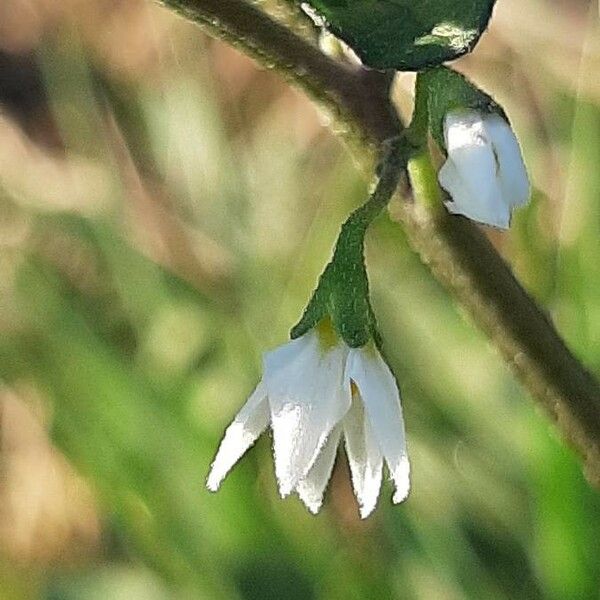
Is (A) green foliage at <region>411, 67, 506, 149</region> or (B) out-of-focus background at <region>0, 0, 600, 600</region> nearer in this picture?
(A) green foliage at <region>411, 67, 506, 149</region>

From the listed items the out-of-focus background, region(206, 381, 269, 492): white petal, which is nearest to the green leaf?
region(206, 381, 269, 492): white petal

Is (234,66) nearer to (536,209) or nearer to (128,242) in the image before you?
(128,242)

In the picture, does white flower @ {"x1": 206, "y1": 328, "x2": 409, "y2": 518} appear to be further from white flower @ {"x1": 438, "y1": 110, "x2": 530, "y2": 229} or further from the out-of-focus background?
the out-of-focus background

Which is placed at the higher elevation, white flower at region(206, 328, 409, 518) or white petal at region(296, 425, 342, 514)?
white flower at region(206, 328, 409, 518)

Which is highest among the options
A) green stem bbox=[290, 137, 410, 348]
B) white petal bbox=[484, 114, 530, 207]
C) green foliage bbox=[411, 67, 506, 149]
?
green foliage bbox=[411, 67, 506, 149]

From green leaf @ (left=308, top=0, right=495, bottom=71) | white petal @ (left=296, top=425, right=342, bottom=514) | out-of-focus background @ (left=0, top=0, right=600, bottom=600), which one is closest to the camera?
green leaf @ (left=308, top=0, right=495, bottom=71)

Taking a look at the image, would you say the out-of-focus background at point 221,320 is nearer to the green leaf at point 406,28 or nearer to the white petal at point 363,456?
the white petal at point 363,456

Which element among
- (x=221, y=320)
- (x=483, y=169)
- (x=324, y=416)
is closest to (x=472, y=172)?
(x=483, y=169)

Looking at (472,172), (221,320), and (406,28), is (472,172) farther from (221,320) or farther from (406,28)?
(221,320)

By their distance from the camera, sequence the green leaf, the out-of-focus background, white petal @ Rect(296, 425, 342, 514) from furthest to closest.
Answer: the out-of-focus background < white petal @ Rect(296, 425, 342, 514) < the green leaf

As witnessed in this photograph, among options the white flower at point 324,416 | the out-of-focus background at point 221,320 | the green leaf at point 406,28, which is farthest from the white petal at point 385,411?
the out-of-focus background at point 221,320
